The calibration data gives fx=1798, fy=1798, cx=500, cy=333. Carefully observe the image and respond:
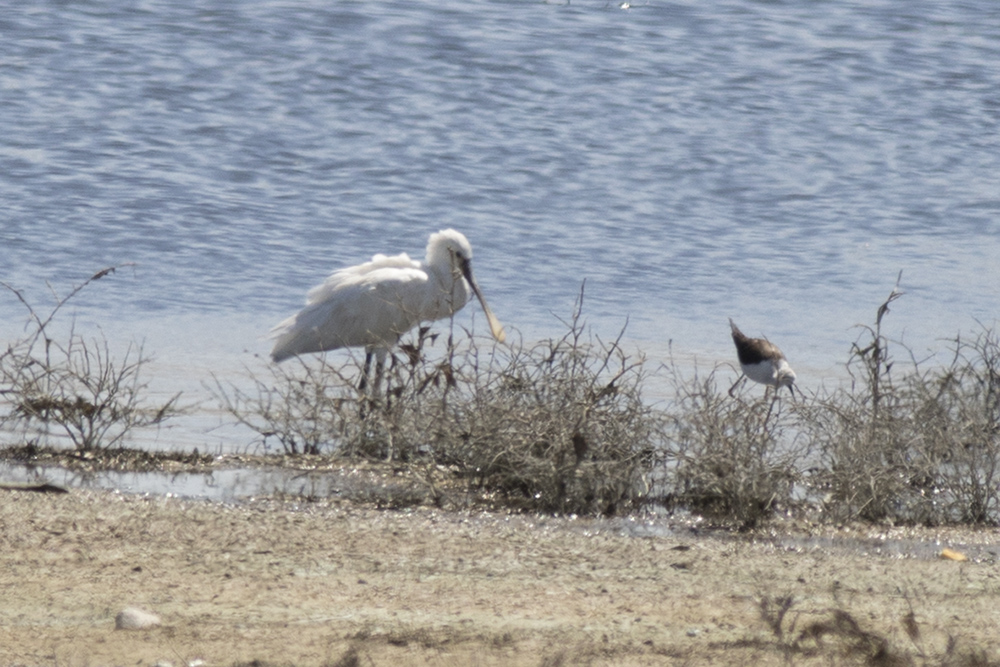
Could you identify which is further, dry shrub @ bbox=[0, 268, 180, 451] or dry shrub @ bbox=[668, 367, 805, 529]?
dry shrub @ bbox=[0, 268, 180, 451]

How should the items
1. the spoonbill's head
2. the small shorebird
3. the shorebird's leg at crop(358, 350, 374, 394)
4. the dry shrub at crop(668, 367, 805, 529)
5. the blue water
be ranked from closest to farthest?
the dry shrub at crop(668, 367, 805, 529), the shorebird's leg at crop(358, 350, 374, 394), the small shorebird, the spoonbill's head, the blue water

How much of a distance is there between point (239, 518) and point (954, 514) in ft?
10.1

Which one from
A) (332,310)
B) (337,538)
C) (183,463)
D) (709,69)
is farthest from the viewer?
(709,69)

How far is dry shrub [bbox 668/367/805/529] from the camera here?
7375 mm

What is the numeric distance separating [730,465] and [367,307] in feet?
12.9

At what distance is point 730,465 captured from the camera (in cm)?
747

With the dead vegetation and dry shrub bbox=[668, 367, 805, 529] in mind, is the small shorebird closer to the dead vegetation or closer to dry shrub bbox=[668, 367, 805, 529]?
the dead vegetation

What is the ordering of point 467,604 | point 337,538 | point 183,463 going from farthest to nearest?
point 183,463 < point 337,538 < point 467,604

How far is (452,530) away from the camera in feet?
22.9

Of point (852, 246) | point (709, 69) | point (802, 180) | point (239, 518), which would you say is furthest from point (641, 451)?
point (709, 69)

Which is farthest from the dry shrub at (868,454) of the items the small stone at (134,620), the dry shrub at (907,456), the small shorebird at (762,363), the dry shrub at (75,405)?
the small stone at (134,620)

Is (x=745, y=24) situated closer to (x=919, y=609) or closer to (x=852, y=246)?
(x=852, y=246)

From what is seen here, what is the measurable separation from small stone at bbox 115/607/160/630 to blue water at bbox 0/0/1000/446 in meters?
3.77

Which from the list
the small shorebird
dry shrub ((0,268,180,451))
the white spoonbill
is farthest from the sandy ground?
the white spoonbill
